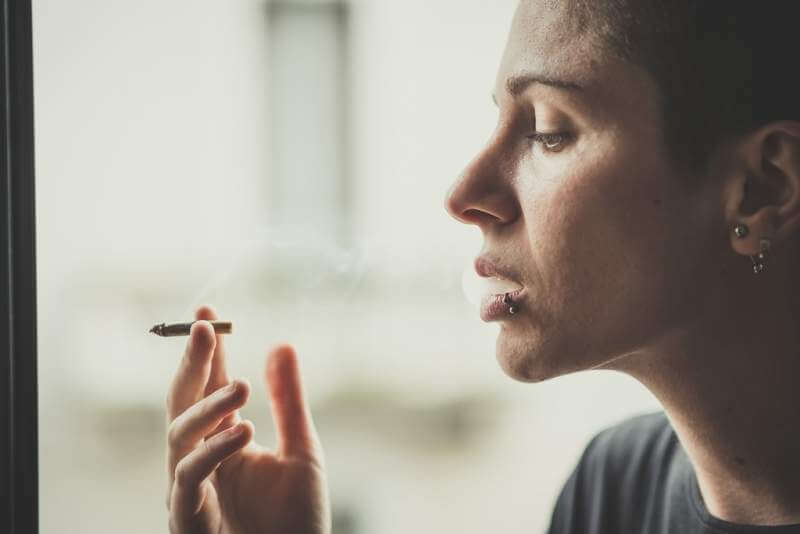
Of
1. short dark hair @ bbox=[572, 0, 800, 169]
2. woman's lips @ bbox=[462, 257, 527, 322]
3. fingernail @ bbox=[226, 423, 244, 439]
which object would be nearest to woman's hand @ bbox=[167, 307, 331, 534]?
fingernail @ bbox=[226, 423, 244, 439]

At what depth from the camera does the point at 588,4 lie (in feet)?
2.84

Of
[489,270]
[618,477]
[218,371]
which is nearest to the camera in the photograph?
[489,270]

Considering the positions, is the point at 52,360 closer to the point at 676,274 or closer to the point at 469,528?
the point at 469,528

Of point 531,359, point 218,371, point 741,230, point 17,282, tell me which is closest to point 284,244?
point 218,371

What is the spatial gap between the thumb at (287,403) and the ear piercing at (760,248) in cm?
67

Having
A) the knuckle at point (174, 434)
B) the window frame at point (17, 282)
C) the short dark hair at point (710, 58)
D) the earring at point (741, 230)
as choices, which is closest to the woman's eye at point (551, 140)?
the short dark hair at point (710, 58)

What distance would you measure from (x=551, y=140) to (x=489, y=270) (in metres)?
0.20

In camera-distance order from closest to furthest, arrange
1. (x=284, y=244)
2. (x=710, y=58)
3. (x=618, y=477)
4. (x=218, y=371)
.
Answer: (x=710, y=58) < (x=218, y=371) < (x=618, y=477) < (x=284, y=244)

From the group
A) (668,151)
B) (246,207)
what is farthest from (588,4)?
(246,207)

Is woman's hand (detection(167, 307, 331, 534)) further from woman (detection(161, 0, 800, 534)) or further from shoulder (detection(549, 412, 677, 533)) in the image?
shoulder (detection(549, 412, 677, 533))

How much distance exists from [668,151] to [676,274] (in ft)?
0.53

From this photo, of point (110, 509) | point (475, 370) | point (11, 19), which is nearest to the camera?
point (11, 19)

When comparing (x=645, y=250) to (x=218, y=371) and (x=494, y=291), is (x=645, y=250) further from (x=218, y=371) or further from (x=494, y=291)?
(x=218, y=371)

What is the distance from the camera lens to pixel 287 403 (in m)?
1.08
